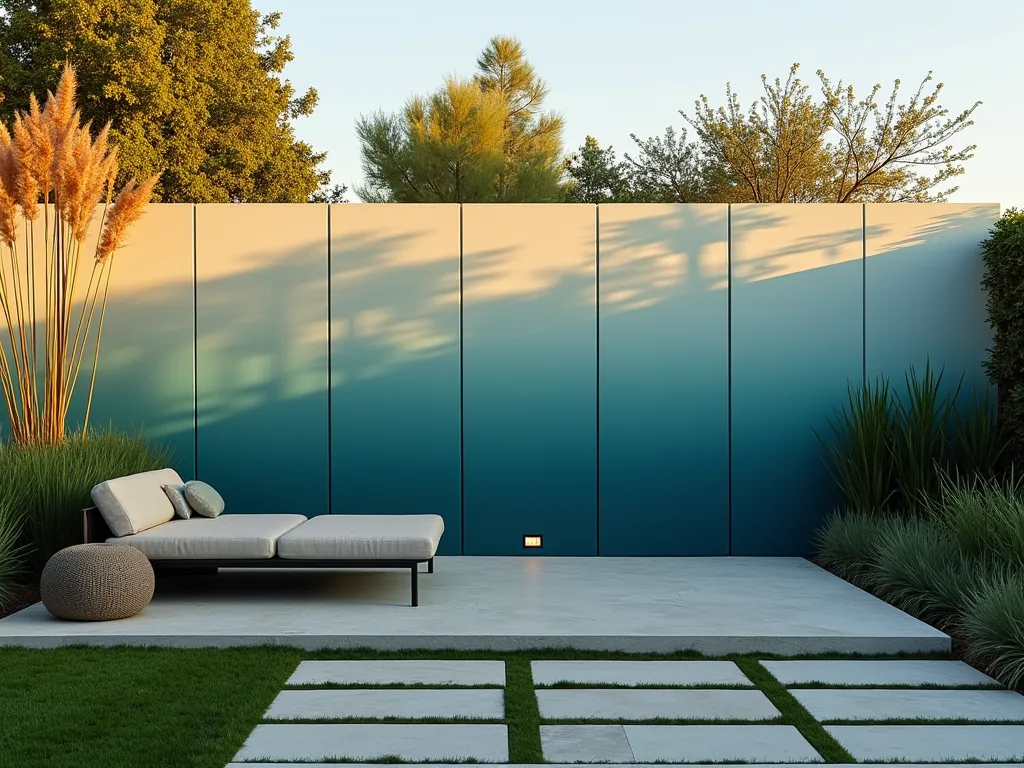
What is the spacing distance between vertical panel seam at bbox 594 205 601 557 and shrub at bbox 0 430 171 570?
9.92ft

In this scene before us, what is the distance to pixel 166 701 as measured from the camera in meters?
3.58

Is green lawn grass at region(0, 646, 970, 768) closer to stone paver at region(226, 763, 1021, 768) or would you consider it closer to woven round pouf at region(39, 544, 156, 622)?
stone paver at region(226, 763, 1021, 768)

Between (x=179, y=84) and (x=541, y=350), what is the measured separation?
1138cm

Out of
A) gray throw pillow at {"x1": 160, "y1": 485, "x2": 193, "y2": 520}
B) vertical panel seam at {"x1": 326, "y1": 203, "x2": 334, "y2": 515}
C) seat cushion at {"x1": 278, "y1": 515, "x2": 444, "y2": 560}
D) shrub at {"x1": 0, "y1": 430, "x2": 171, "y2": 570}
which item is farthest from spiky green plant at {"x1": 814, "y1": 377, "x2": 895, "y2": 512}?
shrub at {"x1": 0, "y1": 430, "x2": 171, "y2": 570}

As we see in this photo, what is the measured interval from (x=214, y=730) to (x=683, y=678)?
176cm

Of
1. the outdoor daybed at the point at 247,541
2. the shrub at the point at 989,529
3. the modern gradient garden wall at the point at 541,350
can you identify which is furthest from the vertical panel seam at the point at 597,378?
the shrub at the point at 989,529

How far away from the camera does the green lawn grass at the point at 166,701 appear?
3062mm

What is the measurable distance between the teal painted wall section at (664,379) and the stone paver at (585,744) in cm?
357

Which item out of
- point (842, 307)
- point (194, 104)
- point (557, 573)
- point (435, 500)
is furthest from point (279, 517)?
point (194, 104)

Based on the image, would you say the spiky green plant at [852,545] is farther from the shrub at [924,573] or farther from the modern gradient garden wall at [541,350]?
the modern gradient garden wall at [541,350]

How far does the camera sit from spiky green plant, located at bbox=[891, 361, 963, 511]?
6.31m

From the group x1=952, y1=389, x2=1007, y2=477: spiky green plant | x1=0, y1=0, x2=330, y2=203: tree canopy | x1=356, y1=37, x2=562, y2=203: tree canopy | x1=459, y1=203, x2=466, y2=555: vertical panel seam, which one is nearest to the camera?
x1=952, y1=389, x2=1007, y2=477: spiky green plant

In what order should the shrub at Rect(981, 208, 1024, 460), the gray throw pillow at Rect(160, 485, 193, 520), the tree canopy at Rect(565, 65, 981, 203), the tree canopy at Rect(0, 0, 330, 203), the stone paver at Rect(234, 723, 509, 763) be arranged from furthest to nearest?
the tree canopy at Rect(565, 65, 981, 203), the tree canopy at Rect(0, 0, 330, 203), the shrub at Rect(981, 208, 1024, 460), the gray throw pillow at Rect(160, 485, 193, 520), the stone paver at Rect(234, 723, 509, 763)

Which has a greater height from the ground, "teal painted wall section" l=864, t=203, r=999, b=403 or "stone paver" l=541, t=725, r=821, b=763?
"teal painted wall section" l=864, t=203, r=999, b=403
